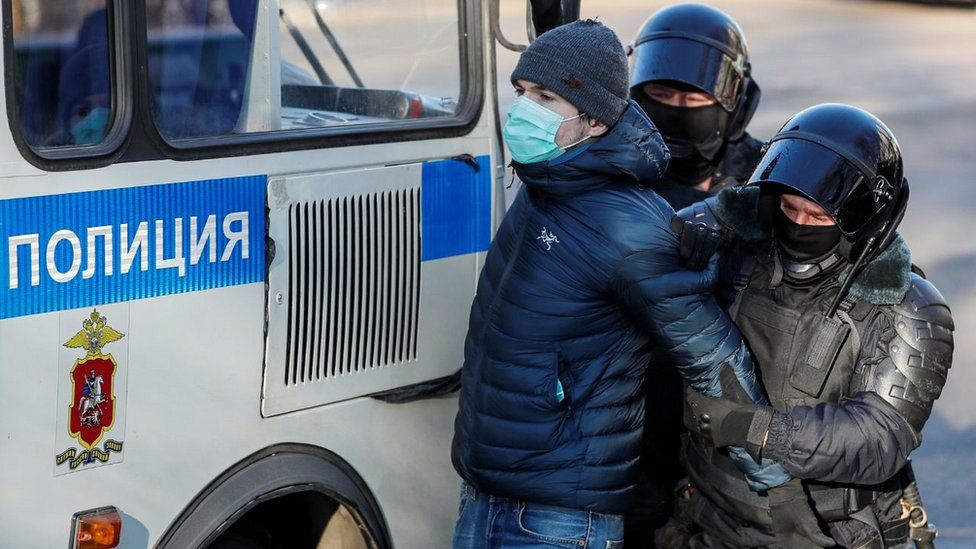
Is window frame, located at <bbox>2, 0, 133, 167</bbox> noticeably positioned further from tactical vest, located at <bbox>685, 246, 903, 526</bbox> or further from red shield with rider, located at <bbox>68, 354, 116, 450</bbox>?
tactical vest, located at <bbox>685, 246, 903, 526</bbox>

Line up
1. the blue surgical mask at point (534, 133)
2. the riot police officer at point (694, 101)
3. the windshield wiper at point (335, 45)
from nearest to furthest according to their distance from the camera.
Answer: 1. the blue surgical mask at point (534, 133)
2. the windshield wiper at point (335, 45)
3. the riot police officer at point (694, 101)

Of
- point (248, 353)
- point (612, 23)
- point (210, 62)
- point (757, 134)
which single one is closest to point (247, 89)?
point (210, 62)

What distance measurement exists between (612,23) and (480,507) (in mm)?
17018

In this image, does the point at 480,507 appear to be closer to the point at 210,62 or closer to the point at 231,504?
the point at 231,504

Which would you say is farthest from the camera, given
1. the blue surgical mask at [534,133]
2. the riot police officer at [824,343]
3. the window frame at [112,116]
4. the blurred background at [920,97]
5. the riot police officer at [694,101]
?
the blurred background at [920,97]

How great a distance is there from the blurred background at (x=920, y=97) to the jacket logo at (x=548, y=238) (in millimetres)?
1062

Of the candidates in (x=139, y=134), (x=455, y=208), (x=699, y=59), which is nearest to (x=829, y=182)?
(x=455, y=208)

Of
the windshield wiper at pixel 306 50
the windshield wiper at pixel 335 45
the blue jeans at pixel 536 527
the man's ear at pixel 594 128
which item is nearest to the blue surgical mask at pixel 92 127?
the windshield wiper at pixel 306 50

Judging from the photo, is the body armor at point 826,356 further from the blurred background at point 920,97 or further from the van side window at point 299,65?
the blurred background at point 920,97

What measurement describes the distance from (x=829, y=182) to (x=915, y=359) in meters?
0.50

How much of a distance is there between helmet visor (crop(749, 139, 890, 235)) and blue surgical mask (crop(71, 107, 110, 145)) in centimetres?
168

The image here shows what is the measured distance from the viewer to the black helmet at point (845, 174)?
10.8 ft

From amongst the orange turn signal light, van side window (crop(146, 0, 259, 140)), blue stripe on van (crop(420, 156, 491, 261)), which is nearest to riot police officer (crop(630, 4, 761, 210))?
blue stripe on van (crop(420, 156, 491, 261))

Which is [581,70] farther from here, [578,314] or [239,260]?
[239,260]
